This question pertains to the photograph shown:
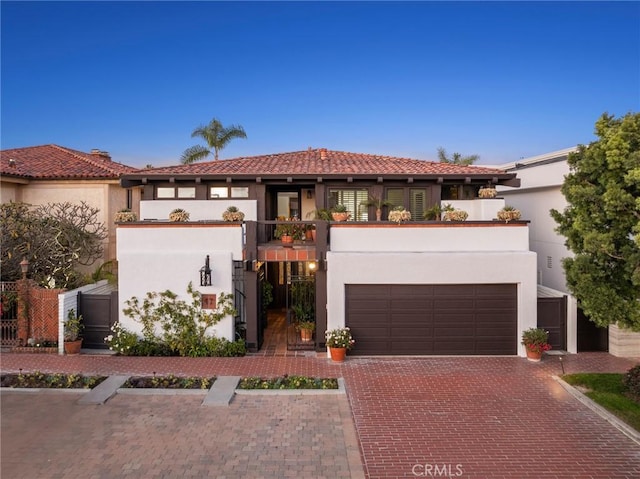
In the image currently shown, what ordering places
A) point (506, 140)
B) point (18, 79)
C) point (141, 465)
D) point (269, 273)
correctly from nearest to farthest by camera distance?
point (141, 465) → point (18, 79) → point (269, 273) → point (506, 140)

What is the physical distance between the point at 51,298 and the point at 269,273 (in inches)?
330

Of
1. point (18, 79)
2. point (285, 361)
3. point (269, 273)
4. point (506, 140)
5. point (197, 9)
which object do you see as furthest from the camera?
point (506, 140)

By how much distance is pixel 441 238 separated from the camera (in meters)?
13.0

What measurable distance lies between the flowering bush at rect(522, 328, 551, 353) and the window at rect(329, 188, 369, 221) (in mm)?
6831

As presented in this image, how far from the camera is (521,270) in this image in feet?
41.5

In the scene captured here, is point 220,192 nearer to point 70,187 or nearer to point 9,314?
point 9,314

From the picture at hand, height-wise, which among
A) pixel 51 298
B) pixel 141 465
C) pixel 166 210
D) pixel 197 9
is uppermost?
pixel 197 9

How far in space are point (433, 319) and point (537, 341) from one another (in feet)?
9.44

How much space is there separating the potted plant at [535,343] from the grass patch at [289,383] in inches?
228

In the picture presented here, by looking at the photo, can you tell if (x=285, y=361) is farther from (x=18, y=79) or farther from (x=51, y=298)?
(x=18, y=79)

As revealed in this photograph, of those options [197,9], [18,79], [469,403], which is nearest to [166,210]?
[197,9]

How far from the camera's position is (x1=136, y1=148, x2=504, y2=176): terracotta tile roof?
616 inches

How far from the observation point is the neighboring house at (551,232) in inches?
508

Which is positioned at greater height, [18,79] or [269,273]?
[18,79]
